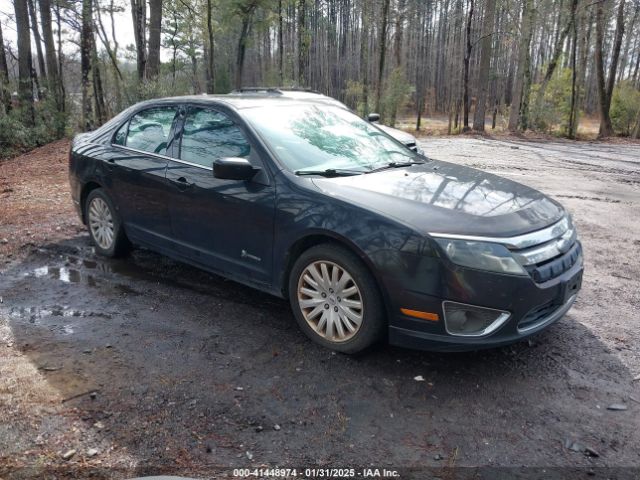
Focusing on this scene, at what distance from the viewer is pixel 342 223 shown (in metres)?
3.32

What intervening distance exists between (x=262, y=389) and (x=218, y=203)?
62.6 inches

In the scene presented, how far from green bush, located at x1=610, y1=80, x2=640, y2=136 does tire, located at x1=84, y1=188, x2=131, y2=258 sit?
81.7 ft

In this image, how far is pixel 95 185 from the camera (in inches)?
216

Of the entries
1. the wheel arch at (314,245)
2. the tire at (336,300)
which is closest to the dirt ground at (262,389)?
the tire at (336,300)

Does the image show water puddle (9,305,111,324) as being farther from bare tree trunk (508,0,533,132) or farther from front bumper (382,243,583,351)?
bare tree trunk (508,0,533,132)

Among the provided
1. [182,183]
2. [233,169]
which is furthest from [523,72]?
[233,169]

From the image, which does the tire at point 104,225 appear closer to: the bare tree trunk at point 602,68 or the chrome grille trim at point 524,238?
the chrome grille trim at point 524,238

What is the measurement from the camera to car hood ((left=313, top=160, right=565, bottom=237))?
3.14 metres

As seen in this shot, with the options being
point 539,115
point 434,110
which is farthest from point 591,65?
point 539,115

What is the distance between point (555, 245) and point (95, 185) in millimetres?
4500

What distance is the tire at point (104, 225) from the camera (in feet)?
17.3

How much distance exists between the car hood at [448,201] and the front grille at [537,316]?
1.59 feet

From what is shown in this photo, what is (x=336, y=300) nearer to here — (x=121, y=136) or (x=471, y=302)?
(x=471, y=302)

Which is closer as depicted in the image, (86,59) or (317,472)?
(317,472)
